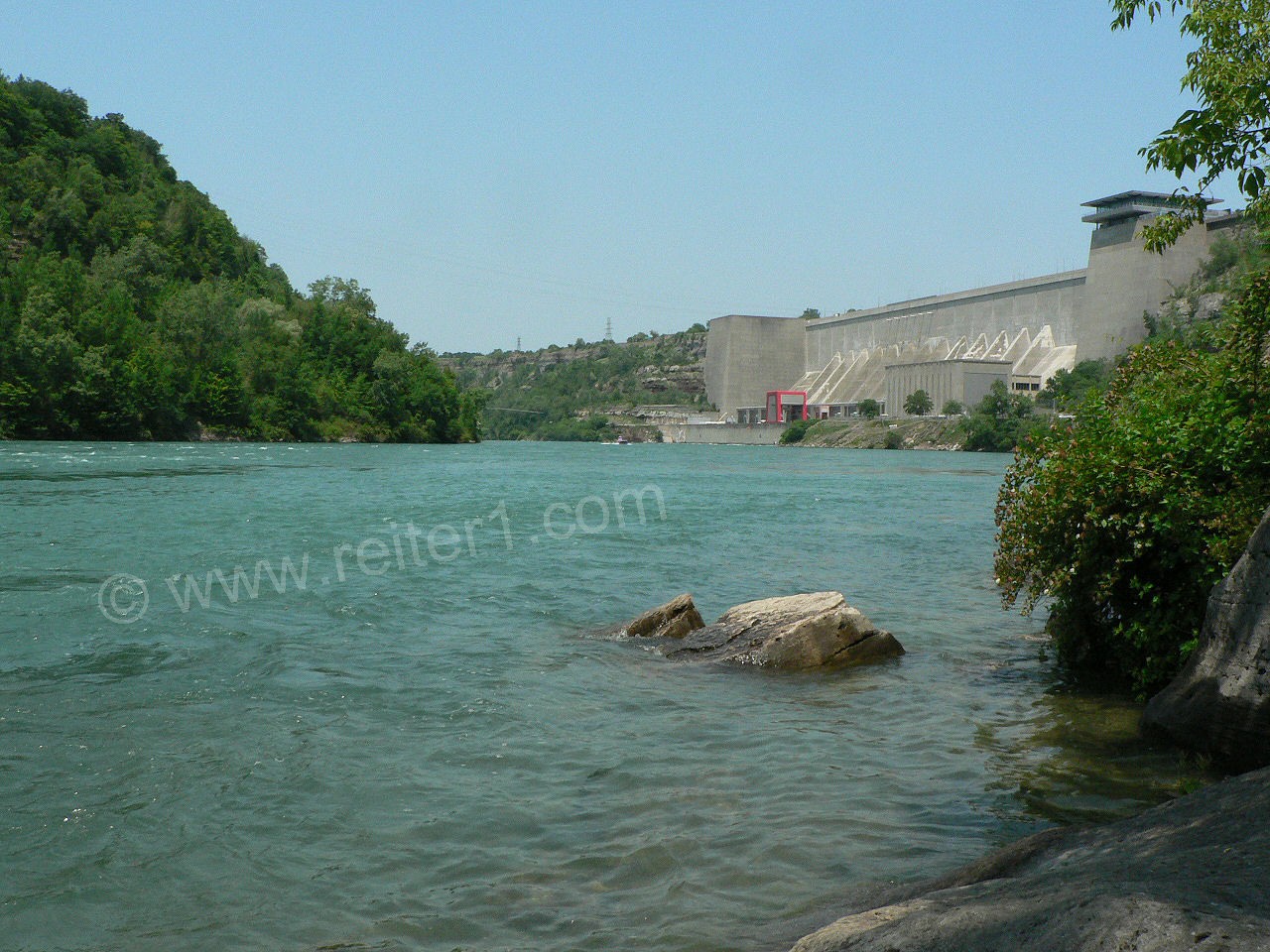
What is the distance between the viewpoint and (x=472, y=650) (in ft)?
37.7

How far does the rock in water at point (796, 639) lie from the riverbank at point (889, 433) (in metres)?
112

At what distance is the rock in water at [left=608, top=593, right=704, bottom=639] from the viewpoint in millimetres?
12172

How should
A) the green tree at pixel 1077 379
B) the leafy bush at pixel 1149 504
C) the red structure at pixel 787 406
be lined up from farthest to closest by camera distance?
the red structure at pixel 787 406
the green tree at pixel 1077 379
the leafy bush at pixel 1149 504

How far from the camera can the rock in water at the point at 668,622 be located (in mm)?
12172

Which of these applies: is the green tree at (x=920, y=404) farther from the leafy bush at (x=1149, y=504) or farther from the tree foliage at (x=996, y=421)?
the leafy bush at (x=1149, y=504)

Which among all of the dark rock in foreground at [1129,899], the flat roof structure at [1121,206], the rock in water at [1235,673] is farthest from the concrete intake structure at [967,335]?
the dark rock in foreground at [1129,899]

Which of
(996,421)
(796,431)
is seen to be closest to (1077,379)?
(996,421)

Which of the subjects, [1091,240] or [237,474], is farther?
[1091,240]

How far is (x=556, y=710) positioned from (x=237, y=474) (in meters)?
37.0

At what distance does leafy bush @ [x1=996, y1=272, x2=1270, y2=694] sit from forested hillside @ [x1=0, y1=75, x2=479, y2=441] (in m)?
76.0

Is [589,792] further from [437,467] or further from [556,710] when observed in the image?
[437,467]

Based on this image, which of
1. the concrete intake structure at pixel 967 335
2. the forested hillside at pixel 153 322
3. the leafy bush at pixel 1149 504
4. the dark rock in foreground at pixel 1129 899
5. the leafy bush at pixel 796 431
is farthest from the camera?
the leafy bush at pixel 796 431

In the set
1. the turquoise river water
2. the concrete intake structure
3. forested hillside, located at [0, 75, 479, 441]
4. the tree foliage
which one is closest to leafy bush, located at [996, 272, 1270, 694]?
the turquoise river water

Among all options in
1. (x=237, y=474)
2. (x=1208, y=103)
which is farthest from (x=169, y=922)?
(x=237, y=474)
